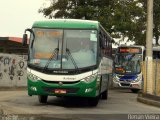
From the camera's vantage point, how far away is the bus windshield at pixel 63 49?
1845cm

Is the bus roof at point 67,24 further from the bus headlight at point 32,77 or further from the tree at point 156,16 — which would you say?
the tree at point 156,16

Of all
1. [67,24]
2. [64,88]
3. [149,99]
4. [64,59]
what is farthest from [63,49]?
[149,99]

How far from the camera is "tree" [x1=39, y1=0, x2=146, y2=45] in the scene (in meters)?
39.1

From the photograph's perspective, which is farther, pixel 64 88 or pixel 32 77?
pixel 32 77

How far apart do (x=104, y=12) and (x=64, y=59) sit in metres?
21.7

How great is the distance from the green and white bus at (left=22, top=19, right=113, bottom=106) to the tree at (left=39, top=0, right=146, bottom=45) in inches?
778

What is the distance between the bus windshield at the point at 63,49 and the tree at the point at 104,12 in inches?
782

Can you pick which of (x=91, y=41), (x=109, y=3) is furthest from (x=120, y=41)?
(x=91, y=41)

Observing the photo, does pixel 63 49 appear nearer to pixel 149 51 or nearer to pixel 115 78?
pixel 149 51

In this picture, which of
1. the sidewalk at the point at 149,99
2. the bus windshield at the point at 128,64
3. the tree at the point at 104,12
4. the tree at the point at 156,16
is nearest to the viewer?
the sidewalk at the point at 149,99

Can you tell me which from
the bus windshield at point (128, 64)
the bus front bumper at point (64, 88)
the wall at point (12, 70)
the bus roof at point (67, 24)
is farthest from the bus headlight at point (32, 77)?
the bus windshield at point (128, 64)

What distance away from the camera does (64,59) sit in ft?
60.6

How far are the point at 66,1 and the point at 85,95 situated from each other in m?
21.7

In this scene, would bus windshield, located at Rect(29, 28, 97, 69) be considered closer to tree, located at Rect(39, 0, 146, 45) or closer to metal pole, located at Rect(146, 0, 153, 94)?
metal pole, located at Rect(146, 0, 153, 94)
